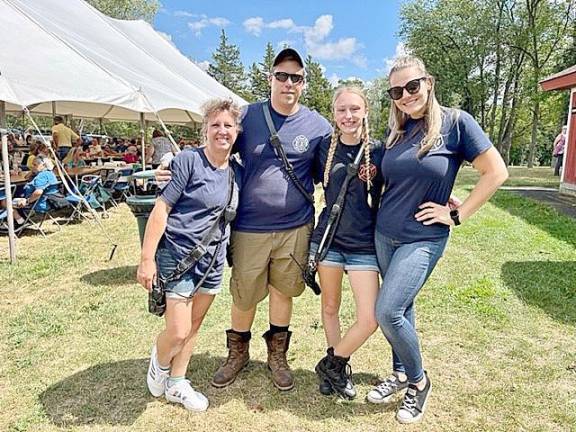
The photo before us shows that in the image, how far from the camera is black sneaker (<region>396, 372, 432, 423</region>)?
2328 millimetres

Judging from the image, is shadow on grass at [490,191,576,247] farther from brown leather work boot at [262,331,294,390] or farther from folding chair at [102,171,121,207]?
folding chair at [102,171,121,207]

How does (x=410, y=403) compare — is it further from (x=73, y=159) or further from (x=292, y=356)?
(x=73, y=159)

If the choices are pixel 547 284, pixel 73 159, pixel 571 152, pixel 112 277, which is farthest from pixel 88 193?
pixel 571 152

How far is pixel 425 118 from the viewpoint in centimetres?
212

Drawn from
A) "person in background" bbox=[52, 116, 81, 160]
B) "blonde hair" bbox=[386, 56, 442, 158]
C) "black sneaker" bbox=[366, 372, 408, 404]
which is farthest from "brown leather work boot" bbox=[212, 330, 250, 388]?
"person in background" bbox=[52, 116, 81, 160]

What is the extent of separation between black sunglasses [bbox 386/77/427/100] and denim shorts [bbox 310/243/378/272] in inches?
30.3

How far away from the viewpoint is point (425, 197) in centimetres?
213

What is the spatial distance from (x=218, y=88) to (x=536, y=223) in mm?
10140

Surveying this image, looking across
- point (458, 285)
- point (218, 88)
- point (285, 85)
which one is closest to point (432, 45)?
point (218, 88)

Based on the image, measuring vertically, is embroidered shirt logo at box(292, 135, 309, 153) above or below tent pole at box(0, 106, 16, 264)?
above

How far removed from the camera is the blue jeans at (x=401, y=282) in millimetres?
2152

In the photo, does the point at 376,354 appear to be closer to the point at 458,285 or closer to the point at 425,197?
the point at 425,197

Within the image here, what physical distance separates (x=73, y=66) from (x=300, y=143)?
5967 mm

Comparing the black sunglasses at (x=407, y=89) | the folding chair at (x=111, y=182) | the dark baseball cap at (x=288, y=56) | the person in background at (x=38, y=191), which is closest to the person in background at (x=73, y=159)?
the folding chair at (x=111, y=182)
